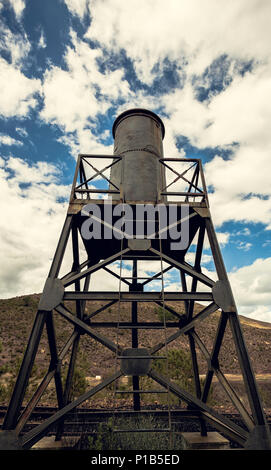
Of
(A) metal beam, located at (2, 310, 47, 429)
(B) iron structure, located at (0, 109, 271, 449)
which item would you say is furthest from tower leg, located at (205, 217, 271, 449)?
(A) metal beam, located at (2, 310, 47, 429)

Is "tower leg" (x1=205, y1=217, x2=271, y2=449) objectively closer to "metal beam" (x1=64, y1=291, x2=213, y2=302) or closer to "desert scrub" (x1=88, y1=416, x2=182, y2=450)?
"metal beam" (x1=64, y1=291, x2=213, y2=302)

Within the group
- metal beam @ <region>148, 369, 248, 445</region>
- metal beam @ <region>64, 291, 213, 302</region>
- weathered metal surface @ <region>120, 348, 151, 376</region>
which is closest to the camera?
metal beam @ <region>148, 369, 248, 445</region>

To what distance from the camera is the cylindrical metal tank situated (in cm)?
600

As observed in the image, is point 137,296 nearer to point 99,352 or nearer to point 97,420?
point 97,420

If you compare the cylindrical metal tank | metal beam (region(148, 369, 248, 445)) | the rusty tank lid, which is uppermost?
the rusty tank lid

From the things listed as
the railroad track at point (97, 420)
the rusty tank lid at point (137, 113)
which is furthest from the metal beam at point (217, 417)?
the rusty tank lid at point (137, 113)

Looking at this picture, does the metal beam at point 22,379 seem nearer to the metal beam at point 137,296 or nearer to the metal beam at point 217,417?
the metal beam at point 137,296

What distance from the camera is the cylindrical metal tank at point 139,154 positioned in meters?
6.00

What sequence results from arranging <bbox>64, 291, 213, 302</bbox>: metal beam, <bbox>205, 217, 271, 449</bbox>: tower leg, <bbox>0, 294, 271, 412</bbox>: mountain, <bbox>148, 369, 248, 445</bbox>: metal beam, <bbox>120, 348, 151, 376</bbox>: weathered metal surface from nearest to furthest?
1. <bbox>205, 217, 271, 449</bbox>: tower leg
2. <bbox>148, 369, 248, 445</bbox>: metal beam
3. <bbox>120, 348, 151, 376</bbox>: weathered metal surface
4. <bbox>64, 291, 213, 302</bbox>: metal beam
5. <bbox>0, 294, 271, 412</bbox>: mountain

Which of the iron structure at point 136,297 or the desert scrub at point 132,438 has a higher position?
the iron structure at point 136,297

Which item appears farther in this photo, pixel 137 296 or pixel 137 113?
pixel 137 113

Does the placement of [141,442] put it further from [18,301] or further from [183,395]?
[18,301]

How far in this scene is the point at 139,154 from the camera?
6.46 m

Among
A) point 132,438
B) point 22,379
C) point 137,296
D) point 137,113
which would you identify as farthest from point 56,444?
point 137,113
